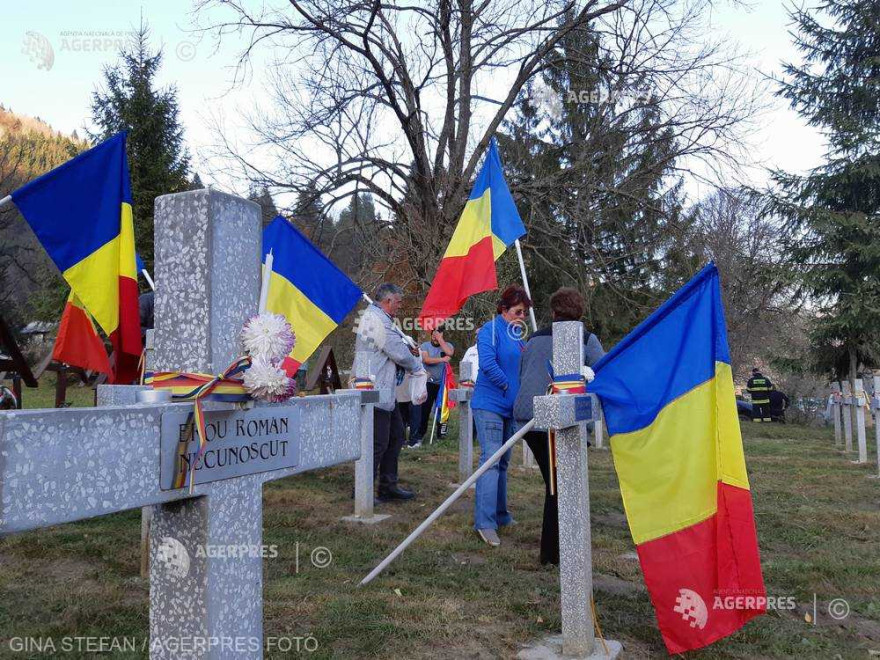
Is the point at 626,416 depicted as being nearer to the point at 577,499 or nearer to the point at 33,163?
the point at 577,499

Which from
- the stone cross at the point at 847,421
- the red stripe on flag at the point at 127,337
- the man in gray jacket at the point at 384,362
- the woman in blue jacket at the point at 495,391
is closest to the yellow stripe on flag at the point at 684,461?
the woman in blue jacket at the point at 495,391

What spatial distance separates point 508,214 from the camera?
21.9 ft

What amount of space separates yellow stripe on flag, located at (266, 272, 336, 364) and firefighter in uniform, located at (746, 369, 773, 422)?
18.1 m

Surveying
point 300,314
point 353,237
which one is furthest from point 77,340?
point 353,237

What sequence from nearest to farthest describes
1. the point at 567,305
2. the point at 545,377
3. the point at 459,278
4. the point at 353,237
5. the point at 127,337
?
the point at 127,337, the point at 567,305, the point at 545,377, the point at 459,278, the point at 353,237

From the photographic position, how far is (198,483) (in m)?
1.68

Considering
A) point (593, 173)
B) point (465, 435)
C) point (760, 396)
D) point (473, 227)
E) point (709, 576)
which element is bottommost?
point (709, 576)

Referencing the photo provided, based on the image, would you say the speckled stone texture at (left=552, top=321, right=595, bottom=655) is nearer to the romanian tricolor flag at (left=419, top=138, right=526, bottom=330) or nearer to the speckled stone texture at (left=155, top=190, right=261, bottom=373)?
the speckled stone texture at (left=155, top=190, right=261, bottom=373)

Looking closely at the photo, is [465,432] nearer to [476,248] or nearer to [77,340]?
[476,248]

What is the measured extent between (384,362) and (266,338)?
495 cm

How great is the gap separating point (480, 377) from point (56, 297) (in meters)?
22.7

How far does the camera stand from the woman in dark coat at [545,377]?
469cm

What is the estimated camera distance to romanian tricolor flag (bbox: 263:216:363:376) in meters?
4.31

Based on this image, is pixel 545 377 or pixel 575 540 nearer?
pixel 575 540
